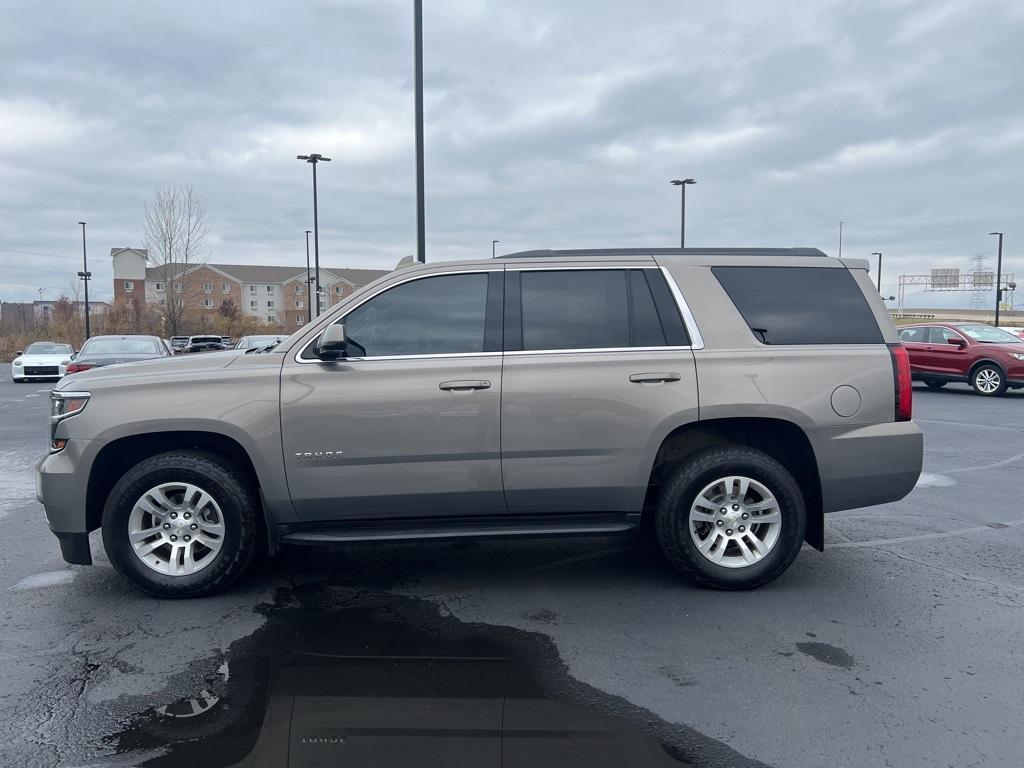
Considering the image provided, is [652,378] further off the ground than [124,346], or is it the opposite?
[652,378]

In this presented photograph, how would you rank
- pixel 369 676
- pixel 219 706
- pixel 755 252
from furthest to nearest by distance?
pixel 755 252, pixel 369 676, pixel 219 706

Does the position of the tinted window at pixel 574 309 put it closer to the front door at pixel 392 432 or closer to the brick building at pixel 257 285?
the front door at pixel 392 432

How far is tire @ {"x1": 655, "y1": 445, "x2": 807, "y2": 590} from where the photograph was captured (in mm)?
4805

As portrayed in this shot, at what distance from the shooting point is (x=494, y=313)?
4.93 m

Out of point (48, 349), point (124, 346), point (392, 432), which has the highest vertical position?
point (124, 346)

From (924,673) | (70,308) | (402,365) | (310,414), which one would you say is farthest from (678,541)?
(70,308)

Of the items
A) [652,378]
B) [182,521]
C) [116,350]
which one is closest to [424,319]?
[652,378]

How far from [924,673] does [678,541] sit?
57.3 inches

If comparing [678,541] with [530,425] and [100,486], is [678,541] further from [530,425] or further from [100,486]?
[100,486]

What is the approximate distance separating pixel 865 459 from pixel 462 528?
2409 mm

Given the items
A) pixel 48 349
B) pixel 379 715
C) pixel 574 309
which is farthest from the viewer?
pixel 48 349

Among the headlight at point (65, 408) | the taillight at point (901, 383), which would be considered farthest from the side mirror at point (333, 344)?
the taillight at point (901, 383)

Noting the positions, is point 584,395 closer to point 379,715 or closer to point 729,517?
point 729,517

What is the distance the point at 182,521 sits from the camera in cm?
475
